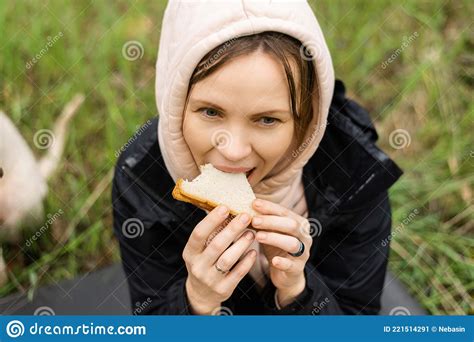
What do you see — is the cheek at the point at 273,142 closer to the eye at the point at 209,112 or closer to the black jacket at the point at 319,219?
the eye at the point at 209,112

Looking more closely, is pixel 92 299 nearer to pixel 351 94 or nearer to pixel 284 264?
pixel 284 264

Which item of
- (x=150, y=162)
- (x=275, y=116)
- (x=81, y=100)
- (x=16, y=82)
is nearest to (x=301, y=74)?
(x=275, y=116)

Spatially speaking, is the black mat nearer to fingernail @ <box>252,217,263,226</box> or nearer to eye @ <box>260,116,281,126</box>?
fingernail @ <box>252,217,263,226</box>

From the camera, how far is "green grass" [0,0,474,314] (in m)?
1.82

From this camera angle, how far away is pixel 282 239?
1.03 m

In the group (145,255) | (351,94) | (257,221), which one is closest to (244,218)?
(257,221)

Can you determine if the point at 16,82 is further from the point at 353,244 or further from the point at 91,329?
the point at 353,244

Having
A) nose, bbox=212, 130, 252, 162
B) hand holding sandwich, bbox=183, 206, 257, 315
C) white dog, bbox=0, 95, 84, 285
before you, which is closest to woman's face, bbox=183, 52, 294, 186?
nose, bbox=212, 130, 252, 162

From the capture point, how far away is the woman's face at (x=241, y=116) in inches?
36.1

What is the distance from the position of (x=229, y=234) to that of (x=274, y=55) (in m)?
0.32

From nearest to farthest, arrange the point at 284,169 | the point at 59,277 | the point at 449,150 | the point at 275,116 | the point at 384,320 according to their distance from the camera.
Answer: the point at 275,116 → the point at 284,169 → the point at 384,320 → the point at 59,277 → the point at 449,150

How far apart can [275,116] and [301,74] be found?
0.28ft

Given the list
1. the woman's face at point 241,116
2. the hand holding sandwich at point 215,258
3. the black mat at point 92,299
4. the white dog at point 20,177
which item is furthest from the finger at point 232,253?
the white dog at point 20,177

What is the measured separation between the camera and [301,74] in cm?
98
